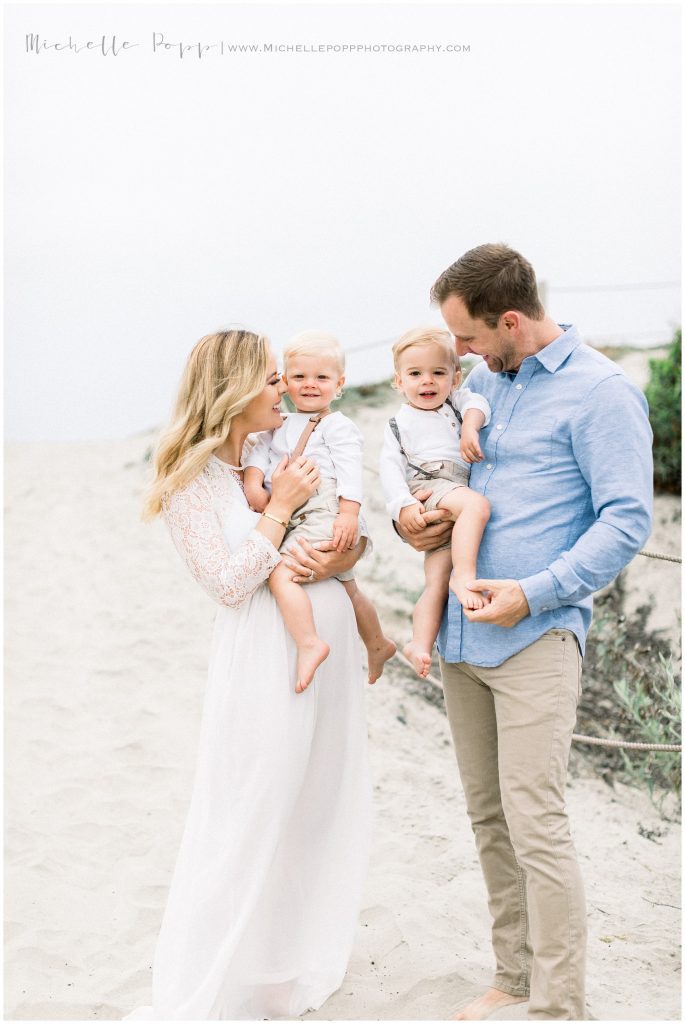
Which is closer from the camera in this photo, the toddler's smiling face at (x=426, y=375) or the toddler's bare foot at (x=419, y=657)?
the toddler's bare foot at (x=419, y=657)

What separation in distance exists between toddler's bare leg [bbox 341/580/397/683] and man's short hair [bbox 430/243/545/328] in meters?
0.86

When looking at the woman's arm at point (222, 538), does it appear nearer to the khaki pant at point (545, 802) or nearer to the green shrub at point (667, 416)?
the khaki pant at point (545, 802)

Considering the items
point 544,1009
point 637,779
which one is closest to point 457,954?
point 544,1009

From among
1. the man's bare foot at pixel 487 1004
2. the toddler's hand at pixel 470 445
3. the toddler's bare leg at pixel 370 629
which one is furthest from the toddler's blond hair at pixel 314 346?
the man's bare foot at pixel 487 1004

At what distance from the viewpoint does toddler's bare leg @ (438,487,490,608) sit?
2535mm

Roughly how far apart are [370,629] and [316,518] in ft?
1.49

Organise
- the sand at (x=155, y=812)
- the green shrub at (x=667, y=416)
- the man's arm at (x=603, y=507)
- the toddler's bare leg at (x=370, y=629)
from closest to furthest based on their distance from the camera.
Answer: the man's arm at (x=603, y=507)
the toddler's bare leg at (x=370, y=629)
the sand at (x=155, y=812)
the green shrub at (x=667, y=416)

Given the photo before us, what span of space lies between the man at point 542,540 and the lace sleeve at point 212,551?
0.46 m

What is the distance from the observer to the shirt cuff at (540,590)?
241 centimetres

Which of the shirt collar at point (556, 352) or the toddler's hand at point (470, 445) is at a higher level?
the shirt collar at point (556, 352)

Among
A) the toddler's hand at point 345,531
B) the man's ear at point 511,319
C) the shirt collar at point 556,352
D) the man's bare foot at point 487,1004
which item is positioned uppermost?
the man's ear at point 511,319

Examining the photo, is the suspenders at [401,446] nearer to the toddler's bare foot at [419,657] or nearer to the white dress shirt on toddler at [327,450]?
the white dress shirt on toddler at [327,450]

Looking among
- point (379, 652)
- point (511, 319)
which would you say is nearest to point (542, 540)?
point (511, 319)

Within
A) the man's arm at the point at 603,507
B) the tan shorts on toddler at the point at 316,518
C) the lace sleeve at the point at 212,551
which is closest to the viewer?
the man's arm at the point at 603,507
